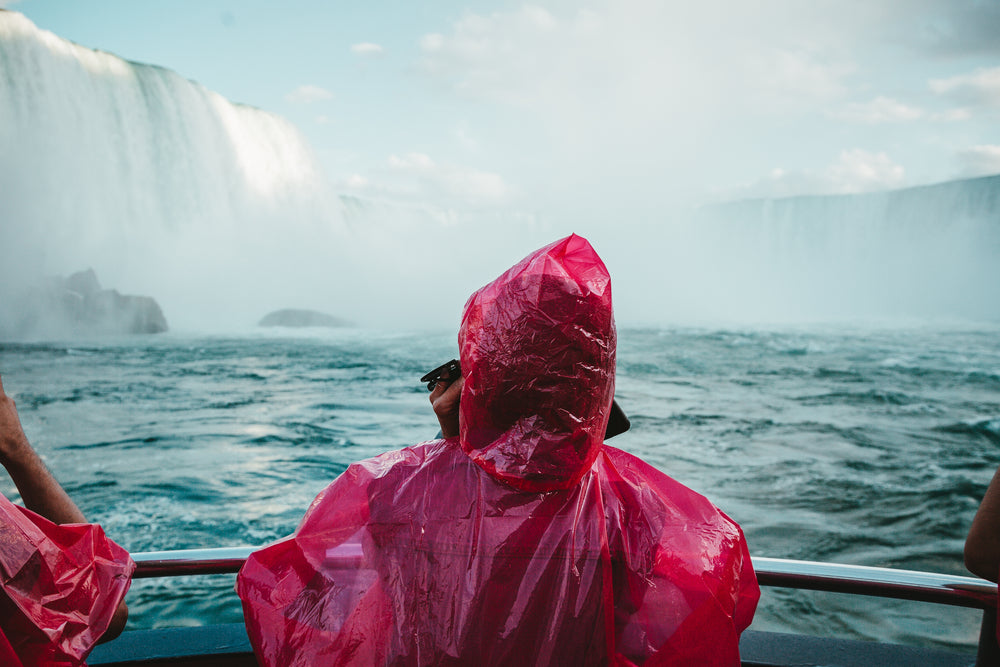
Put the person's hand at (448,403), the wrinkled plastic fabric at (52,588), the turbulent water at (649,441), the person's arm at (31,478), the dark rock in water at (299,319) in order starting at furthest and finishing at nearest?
the dark rock in water at (299,319) < the turbulent water at (649,441) < the person's hand at (448,403) < the person's arm at (31,478) < the wrinkled plastic fabric at (52,588)


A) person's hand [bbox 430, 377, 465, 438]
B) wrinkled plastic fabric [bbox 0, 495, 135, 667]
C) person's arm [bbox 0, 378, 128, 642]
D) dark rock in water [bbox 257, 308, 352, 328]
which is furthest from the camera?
dark rock in water [bbox 257, 308, 352, 328]

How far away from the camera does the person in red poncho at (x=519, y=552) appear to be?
0.84 meters

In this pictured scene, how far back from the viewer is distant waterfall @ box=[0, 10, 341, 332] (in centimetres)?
2256

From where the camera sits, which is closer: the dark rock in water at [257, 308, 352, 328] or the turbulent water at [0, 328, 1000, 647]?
the turbulent water at [0, 328, 1000, 647]

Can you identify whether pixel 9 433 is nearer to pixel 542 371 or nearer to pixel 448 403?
pixel 448 403

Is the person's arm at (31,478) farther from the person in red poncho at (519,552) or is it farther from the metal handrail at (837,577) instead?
the person in red poncho at (519,552)

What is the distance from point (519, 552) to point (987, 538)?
786mm

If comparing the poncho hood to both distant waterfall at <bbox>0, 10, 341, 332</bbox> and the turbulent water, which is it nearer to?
the turbulent water

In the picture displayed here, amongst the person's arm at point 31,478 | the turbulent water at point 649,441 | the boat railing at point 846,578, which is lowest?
the turbulent water at point 649,441

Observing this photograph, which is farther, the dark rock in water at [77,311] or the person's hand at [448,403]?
the dark rock in water at [77,311]

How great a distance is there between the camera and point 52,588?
875mm

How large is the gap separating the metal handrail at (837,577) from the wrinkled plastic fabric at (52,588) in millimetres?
329

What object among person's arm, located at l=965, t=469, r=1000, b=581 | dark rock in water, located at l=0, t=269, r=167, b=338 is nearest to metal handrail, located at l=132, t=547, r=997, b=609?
person's arm, located at l=965, t=469, r=1000, b=581

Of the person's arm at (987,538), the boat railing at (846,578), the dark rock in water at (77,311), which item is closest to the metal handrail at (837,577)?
the boat railing at (846,578)
